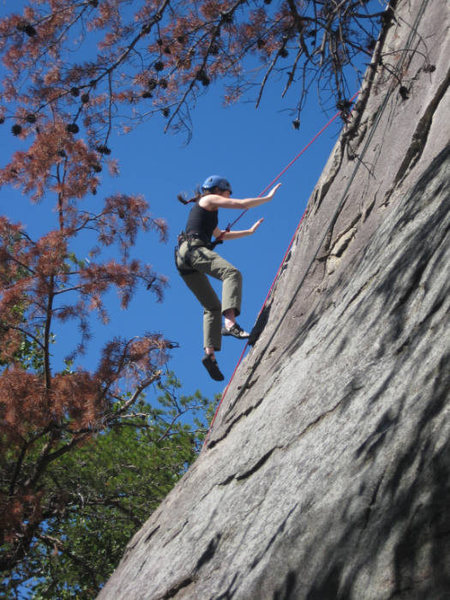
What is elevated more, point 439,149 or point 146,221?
point 146,221

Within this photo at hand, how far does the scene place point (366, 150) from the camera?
21.6 feet

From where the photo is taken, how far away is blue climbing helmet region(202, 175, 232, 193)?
7320 mm

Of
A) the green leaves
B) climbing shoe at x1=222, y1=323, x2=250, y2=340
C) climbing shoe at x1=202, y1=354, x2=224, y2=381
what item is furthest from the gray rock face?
the green leaves

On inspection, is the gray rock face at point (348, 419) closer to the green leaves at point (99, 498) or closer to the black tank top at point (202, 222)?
the black tank top at point (202, 222)

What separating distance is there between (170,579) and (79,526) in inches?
309

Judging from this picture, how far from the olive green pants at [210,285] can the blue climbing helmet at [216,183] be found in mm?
741

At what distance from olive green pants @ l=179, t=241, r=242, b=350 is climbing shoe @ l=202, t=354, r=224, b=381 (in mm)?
150

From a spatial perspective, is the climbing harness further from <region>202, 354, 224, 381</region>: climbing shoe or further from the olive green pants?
<region>202, 354, 224, 381</region>: climbing shoe

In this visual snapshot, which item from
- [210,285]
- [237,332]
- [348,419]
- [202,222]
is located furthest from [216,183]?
[348,419]

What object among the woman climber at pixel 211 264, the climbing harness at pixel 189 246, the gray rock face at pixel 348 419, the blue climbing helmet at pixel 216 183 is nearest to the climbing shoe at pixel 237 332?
the woman climber at pixel 211 264

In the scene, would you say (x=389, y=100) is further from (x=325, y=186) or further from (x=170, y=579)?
(x=170, y=579)

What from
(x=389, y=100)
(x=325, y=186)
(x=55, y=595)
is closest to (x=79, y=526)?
(x=55, y=595)

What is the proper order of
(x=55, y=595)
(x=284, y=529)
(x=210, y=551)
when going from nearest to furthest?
(x=284, y=529) → (x=210, y=551) → (x=55, y=595)

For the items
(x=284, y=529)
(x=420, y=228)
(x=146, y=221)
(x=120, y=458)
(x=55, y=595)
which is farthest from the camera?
(x=120, y=458)
